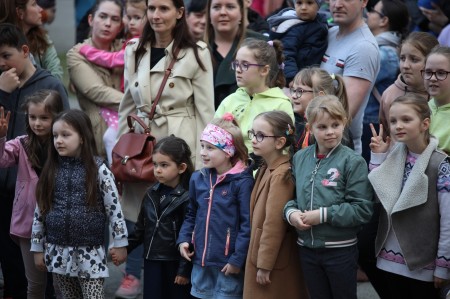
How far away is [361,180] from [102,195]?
1771 millimetres

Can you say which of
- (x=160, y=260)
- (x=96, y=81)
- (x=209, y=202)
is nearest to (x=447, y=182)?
(x=209, y=202)

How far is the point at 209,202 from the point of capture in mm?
5707

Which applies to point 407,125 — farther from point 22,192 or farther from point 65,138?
point 22,192

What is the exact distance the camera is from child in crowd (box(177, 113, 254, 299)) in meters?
5.64

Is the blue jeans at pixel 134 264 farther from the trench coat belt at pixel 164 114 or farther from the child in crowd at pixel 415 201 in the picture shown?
the child in crowd at pixel 415 201

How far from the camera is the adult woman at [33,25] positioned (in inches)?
282

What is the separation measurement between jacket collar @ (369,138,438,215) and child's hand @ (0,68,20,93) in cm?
274

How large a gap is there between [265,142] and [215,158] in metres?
0.37

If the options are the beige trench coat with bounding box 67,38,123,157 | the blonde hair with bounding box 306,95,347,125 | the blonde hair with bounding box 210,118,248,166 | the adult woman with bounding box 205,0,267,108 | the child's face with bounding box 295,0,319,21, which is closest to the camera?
the blonde hair with bounding box 306,95,347,125

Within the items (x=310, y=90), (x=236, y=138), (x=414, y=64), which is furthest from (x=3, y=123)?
(x=414, y=64)

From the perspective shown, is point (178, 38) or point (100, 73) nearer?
point (178, 38)

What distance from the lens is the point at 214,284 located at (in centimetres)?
573

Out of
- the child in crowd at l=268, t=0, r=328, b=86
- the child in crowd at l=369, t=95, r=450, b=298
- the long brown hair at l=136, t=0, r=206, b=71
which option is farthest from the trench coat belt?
the child in crowd at l=369, t=95, r=450, b=298

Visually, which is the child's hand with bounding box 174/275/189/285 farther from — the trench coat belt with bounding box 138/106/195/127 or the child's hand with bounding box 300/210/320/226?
the trench coat belt with bounding box 138/106/195/127
